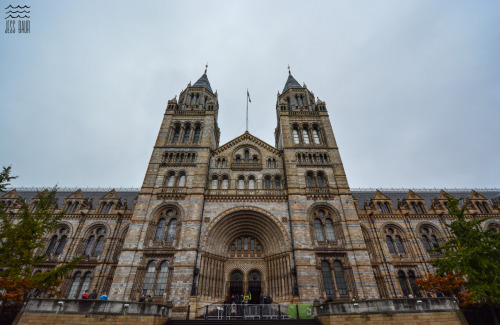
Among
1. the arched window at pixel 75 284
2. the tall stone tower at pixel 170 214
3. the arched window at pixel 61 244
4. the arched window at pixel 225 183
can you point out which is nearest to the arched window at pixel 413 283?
the arched window at pixel 225 183

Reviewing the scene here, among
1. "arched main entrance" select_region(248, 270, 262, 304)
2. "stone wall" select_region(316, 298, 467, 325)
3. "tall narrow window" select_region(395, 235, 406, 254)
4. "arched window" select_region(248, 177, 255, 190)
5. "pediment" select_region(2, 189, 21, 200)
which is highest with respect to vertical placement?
"pediment" select_region(2, 189, 21, 200)

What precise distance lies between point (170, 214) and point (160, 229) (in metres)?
1.57

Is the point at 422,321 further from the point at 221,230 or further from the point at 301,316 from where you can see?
the point at 221,230

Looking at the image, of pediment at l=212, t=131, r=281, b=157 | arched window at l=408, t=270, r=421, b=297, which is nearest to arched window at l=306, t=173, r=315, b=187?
pediment at l=212, t=131, r=281, b=157

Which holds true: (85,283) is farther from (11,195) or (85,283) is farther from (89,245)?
(11,195)

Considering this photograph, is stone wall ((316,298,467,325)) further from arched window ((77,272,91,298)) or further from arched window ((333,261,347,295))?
arched window ((77,272,91,298))

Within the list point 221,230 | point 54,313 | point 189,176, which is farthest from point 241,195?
point 54,313

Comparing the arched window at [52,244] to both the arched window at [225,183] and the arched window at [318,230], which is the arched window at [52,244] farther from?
the arched window at [318,230]

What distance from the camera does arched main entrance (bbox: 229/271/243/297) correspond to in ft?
64.5

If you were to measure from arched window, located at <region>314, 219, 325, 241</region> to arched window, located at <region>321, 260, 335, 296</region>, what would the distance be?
6.55 feet

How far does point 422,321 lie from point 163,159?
23997mm

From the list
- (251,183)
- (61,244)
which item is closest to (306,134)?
(251,183)

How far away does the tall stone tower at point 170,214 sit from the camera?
17359 millimetres

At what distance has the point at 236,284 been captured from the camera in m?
19.9
